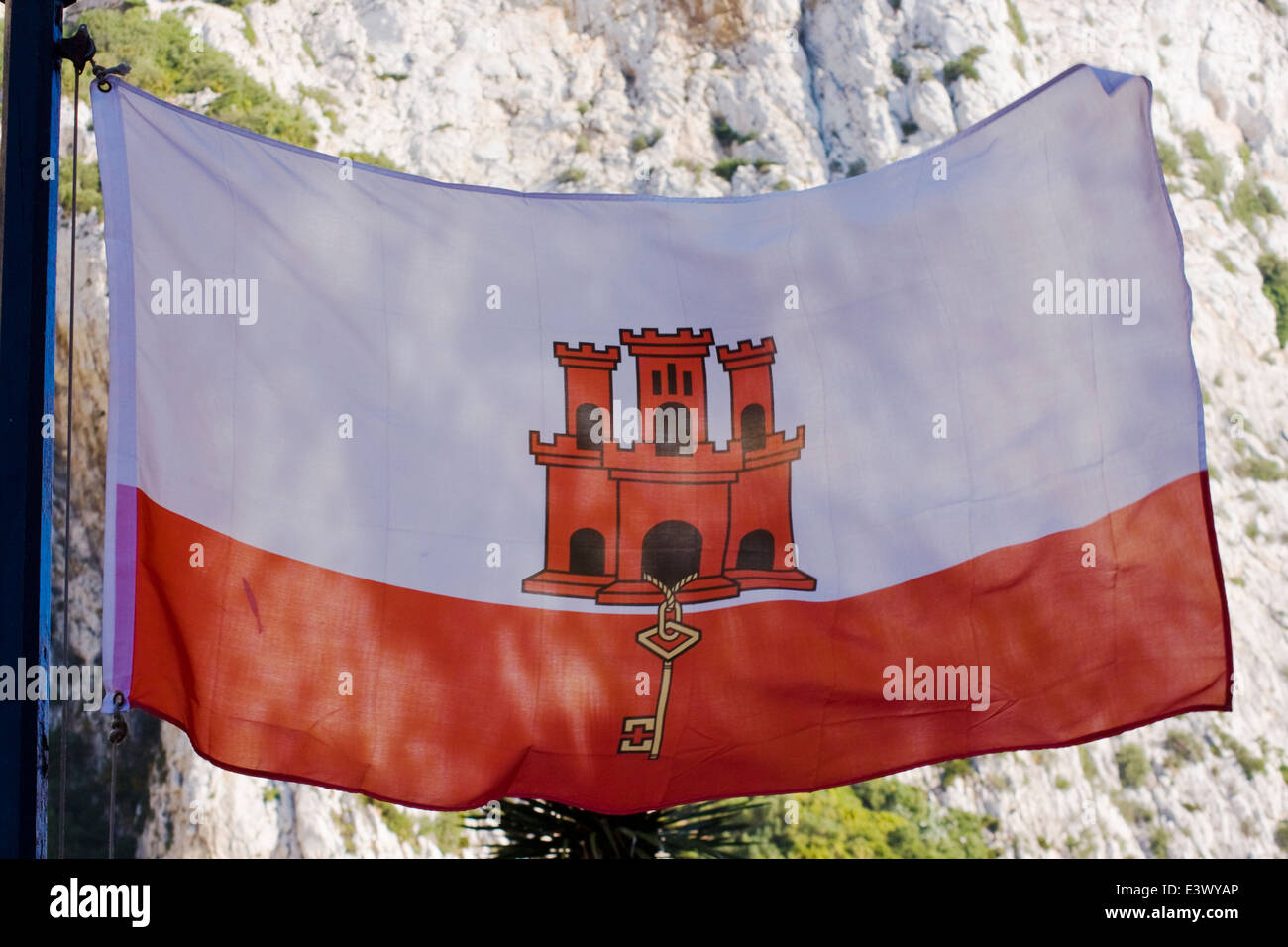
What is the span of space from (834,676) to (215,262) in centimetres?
309

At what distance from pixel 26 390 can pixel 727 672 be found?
116 inches

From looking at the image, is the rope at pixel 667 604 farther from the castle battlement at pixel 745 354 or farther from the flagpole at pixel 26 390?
the flagpole at pixel 26 390

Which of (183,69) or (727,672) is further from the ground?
(183,69)

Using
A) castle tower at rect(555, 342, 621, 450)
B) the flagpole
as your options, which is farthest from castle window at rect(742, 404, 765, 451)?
the flagpole

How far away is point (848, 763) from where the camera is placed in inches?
217

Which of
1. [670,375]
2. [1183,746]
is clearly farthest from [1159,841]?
[670,375]

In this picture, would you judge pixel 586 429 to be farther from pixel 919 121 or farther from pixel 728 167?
pixel 919 121

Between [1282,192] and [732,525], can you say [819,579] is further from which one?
[1282,192]

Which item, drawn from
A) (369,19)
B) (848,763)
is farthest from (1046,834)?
(369,19)

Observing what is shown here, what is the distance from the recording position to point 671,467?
573cm

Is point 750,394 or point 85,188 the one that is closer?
point 750,394

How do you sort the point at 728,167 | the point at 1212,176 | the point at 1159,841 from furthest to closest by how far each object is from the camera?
the point at 1212,176, the point at 728,167, the point at 1159,841

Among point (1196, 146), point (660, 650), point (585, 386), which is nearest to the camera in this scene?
point (660, 650)

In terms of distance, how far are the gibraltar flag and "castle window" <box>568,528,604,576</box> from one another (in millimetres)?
22
